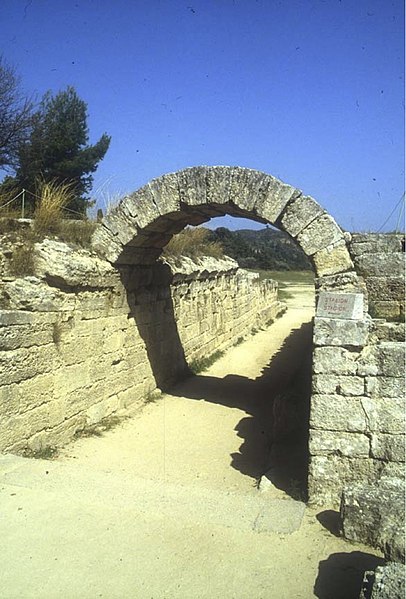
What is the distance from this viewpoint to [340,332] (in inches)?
199

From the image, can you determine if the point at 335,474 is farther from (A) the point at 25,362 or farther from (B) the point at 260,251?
(B) the point at 260,251

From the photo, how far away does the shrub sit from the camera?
429 inches

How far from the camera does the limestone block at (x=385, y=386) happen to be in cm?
481

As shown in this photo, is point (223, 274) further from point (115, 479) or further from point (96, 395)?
point (115, 479)

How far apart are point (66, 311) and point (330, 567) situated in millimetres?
4426

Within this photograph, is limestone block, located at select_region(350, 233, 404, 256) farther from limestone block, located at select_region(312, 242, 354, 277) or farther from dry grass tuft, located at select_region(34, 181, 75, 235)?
dry grass tuft, located at select_region(34, 181, 75, 235)

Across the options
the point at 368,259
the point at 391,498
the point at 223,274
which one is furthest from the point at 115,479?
the point at 223,274

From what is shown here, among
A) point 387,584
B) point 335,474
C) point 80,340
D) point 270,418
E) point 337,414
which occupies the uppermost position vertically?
point 80,340

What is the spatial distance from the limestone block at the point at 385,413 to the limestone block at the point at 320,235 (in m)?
2.01

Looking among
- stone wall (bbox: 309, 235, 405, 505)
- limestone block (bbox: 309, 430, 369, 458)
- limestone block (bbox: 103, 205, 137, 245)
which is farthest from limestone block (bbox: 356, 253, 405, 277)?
limestone block (bbox: 103, 205, 137, 245)

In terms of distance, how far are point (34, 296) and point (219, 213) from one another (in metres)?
3.02

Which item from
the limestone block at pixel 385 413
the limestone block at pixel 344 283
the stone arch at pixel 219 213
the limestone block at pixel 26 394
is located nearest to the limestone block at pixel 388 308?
the limestone block at pixel 344 283

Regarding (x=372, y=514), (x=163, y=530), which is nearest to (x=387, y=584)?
(x=372, y=514)

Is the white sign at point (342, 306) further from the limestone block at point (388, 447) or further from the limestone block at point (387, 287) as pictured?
the limestone block at point (388, 447)
